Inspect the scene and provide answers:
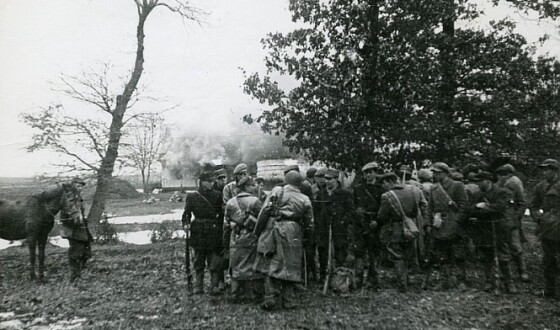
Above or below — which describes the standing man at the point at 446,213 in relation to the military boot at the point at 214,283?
above

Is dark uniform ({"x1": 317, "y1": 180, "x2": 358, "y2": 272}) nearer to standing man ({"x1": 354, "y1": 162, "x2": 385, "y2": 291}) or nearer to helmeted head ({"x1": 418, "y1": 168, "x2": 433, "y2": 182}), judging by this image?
standing man ({"x1": 354, "y1": 162, "x2": 385, "y2": 291})

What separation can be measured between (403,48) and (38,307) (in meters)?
8.52

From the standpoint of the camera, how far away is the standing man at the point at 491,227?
22.5 ft

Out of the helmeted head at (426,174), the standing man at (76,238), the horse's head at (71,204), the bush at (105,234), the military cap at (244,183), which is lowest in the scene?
the bush at (105,234)

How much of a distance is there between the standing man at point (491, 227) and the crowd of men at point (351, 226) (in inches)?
0.6

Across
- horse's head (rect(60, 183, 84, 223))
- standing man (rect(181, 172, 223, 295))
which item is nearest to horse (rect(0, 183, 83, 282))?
horse's head (rect(60, 183, 84, 223))

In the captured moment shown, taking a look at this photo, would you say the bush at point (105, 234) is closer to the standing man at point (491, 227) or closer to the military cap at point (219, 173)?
the military cap at point (219, 173)

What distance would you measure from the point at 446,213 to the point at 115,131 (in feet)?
37.4

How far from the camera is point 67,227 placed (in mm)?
8367

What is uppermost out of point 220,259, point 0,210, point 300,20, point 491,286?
point 300,20

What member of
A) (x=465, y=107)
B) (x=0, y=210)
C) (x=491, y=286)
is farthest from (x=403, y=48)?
(x=0, y=210)

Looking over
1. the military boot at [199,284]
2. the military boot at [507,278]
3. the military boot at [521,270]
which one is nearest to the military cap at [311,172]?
the military boot at [199,284]

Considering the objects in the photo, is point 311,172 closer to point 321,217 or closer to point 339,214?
point 321,217

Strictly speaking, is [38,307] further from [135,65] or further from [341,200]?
[135,65]
